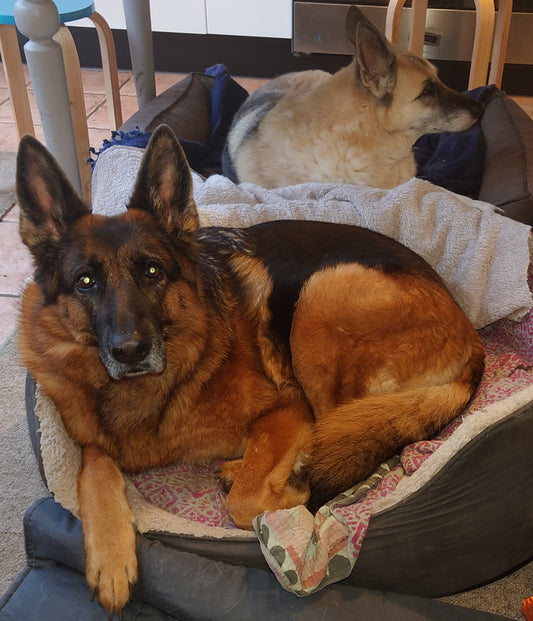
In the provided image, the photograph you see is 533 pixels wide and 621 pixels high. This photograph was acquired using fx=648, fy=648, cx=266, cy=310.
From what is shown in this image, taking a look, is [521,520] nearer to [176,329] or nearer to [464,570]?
[464,570]

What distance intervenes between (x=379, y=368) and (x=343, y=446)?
0.90 feet

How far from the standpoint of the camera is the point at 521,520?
1687 millimetres

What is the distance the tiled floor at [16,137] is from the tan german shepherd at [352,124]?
1162 millimetres

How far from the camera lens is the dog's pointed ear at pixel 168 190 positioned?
168 cm

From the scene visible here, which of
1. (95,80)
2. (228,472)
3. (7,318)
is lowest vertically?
(7,318)

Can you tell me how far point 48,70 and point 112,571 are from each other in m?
1.93

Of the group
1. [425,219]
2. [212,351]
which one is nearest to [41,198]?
[212,351]

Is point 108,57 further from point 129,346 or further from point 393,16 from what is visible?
point 129,346

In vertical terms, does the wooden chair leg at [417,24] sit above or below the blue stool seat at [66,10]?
below

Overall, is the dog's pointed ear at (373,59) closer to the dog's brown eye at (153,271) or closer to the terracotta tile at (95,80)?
the dog's brown eye at (153,271)

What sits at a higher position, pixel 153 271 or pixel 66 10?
pixel 66 10

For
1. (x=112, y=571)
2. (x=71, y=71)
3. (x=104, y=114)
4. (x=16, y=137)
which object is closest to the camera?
(x=112, y=571)

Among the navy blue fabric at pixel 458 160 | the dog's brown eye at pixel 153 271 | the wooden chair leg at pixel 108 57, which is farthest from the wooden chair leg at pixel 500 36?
the dog's brown eye at pixel 153 271

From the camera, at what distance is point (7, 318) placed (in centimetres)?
286
